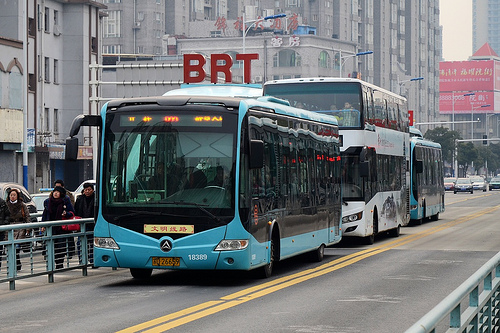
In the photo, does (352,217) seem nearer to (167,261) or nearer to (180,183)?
(180,183)

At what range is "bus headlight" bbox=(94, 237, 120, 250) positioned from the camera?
16125mm

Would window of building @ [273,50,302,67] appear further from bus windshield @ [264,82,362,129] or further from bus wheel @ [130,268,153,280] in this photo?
bus wheel @ [130,268,153,280]

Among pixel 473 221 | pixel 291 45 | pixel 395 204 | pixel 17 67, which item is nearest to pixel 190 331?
pixel 395 204

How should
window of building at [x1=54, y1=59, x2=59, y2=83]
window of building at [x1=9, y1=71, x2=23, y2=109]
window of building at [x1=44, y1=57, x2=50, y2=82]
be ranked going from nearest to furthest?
window of building at [x1=9, y1=71, x2=23, y2=109] → window of building at [x1=44, y1=57, x2=50, y2=82] → window of building at [x1=54, y1=59, x2=59, y2=83]

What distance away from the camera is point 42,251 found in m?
17.1

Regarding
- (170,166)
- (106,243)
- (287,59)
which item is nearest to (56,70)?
(106,243)

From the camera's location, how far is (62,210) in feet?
63.9

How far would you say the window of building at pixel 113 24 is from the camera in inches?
5802

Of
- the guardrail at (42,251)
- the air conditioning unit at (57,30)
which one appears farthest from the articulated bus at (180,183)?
the air conditioning unit at (57,30)

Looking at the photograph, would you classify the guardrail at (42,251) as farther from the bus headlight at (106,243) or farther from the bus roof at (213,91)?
the bus roof at (213,91)

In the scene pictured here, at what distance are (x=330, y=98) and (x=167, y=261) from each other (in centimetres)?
1038

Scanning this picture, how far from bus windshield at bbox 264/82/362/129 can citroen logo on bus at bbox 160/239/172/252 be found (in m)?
9.89

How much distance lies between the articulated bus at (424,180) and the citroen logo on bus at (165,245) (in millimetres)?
22822

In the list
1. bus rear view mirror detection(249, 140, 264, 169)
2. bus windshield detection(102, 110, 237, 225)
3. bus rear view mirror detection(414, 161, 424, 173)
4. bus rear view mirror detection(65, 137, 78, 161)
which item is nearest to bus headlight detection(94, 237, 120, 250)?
bus windshield detection(102, 110, 237, 225)
